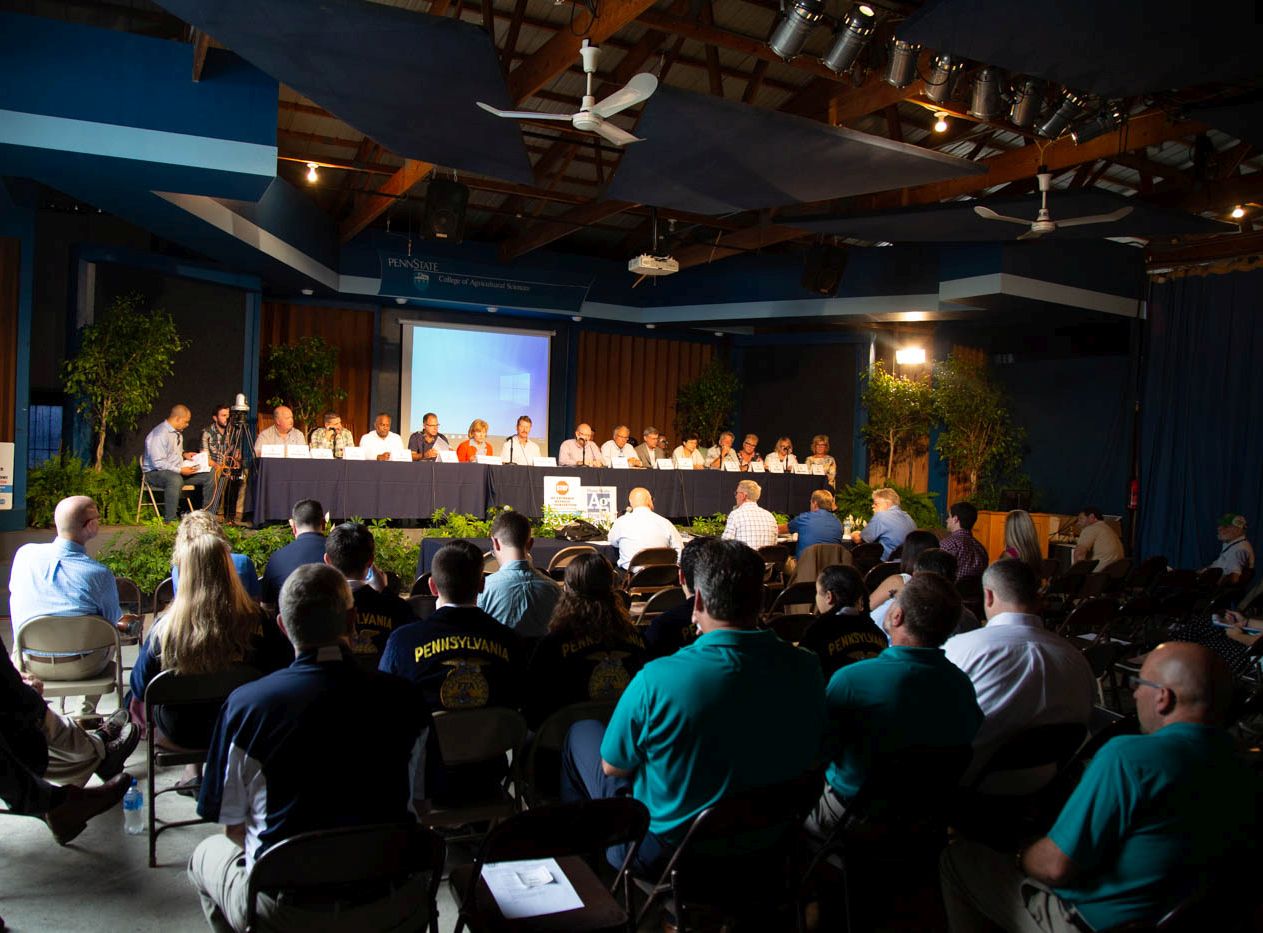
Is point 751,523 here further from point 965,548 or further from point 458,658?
point 458,658

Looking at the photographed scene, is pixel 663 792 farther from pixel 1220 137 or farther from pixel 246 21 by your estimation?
pixel 1220 137

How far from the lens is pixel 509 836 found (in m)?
1.73

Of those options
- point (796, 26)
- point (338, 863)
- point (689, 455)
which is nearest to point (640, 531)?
point (796, 26)

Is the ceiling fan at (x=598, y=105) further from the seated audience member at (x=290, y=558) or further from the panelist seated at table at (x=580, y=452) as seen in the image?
the panelist seated at table at (x=580, y=452)

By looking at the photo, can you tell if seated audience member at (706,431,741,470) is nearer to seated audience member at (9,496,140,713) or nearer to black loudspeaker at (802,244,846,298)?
black loudspeaker at (802,244,846,298)

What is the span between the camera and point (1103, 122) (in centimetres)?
691

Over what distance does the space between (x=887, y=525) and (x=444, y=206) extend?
5.34 meters

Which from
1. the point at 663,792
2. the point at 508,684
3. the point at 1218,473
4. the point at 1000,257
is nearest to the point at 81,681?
the point at 508,684

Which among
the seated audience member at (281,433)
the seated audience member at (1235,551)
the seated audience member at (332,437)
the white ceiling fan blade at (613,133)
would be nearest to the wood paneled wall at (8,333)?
the seated audience member at (281,433)

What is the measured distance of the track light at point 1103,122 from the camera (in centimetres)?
682

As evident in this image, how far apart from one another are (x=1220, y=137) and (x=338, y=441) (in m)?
10.6

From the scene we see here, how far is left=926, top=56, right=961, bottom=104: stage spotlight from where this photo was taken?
626 centimetres

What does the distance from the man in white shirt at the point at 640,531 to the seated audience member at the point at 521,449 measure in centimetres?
377

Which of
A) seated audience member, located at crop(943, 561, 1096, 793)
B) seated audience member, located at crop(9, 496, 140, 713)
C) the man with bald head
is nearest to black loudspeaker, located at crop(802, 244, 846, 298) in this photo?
the man with bald head
